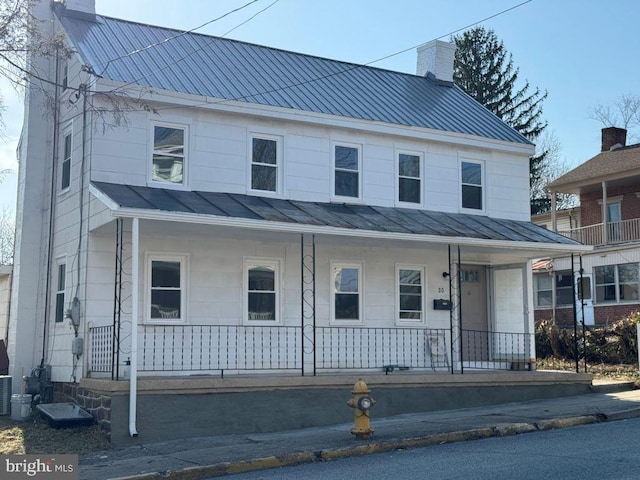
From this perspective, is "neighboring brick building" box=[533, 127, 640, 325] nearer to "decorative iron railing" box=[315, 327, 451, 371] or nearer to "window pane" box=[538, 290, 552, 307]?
"window pane" box=[538, 290, 552, 307]

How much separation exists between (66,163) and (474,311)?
31.8 ft

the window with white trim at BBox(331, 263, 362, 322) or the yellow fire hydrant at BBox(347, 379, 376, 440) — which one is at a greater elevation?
the window with white trim at BBox(331, 263, 362, 322)

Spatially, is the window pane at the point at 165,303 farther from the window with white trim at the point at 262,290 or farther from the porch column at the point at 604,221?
the porch column at the point at 604,221

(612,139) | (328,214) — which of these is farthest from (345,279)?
(612,139)

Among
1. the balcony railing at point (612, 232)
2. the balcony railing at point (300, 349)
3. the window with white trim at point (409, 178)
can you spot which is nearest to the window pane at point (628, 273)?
the balcony railing at point (612, 232)

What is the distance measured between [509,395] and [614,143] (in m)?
21.6

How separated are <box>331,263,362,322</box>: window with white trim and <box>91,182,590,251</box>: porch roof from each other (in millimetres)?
1249

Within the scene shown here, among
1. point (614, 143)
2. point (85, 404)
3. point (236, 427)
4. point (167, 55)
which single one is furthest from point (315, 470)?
point (614, 143)

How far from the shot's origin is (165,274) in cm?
1445

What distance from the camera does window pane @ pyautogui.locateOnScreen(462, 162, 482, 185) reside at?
1838 cm

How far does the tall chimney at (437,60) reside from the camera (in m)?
21.3

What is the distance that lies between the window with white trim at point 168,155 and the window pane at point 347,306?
13.3ft

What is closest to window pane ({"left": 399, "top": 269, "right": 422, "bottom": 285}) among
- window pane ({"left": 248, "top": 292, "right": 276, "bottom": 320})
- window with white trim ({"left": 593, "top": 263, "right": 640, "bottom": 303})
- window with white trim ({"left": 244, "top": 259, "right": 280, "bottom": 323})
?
window with white trim ({"left": 244, "top": 259, "right": 280, "bottom": 323})

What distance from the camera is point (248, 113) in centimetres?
1564
